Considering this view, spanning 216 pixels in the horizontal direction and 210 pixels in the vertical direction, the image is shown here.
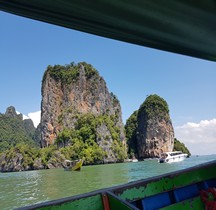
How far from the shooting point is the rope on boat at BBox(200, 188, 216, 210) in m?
2.28

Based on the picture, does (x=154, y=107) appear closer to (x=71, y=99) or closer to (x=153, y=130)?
(x=153, y=130)

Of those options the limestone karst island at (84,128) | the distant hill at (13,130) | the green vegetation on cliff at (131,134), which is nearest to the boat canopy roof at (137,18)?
the limestone karst island at (84,128)

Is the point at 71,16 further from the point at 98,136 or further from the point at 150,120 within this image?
the point at 150,120

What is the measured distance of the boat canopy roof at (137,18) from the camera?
1.07 meters

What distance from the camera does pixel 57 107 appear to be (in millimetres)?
54688

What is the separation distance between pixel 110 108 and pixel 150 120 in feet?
29.4

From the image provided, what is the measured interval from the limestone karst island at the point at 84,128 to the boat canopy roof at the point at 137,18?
150 feet

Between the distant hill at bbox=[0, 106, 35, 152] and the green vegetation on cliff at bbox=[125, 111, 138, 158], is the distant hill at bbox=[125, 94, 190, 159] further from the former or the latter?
the distant hill at bbox=[0, 106, 35, 152]

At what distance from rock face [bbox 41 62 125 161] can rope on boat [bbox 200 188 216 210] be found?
48.0 m

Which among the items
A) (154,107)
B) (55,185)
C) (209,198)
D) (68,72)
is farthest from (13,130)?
(209,198)

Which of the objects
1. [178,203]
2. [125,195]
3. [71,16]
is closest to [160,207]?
[178,203]

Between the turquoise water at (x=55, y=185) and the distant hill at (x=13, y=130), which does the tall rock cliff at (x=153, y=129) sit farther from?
the turquoise water at (x=55, y=185)

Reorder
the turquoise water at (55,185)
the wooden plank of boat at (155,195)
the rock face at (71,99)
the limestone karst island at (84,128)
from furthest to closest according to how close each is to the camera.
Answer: the rock face at (71,99) < the limestone karst island at (84,128) < the turquoise water at (55,185) < the wooden plank of boat at (155,195)

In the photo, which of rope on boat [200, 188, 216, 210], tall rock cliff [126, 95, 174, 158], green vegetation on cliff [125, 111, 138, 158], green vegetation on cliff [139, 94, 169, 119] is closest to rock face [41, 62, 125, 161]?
tall rock cliff [126, 95, 174, 158]
